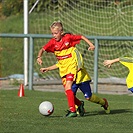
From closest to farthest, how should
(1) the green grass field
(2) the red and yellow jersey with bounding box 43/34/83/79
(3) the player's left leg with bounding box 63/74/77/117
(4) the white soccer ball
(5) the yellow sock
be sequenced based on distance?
(1) the green grass field → (4) the white soccer ball → (3) the player's left leg with bounding box 63/74/77/117 → (2) the red and yellow jersey with bounding box 43/34/83/79 → (5) the yellow sock

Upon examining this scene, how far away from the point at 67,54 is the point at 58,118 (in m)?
1.16

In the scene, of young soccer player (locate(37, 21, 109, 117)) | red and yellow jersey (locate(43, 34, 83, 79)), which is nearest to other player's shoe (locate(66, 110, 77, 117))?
young soccer player (locate(37, 21, 109, 117))

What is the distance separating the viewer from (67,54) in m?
10.2

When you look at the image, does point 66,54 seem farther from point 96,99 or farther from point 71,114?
point 71,114

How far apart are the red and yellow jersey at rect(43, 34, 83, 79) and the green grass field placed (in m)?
0.74

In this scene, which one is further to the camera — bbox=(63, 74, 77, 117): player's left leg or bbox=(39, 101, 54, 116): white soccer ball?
bbox=(63, 74, 77, 117): player's left leg

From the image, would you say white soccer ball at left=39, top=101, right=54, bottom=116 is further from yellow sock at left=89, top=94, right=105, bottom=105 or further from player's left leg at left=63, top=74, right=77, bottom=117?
yellow sock at left=89, top=94, right=105, bottom=105

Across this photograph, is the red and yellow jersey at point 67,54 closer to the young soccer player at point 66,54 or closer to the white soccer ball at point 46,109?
the young soccer player at point 66,54

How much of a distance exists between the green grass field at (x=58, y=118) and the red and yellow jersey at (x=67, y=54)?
0.74 meters

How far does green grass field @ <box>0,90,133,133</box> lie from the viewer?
27.4ft

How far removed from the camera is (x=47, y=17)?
18.0 metres

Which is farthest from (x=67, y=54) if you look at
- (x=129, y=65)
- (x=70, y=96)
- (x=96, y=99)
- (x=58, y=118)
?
(x=58, y=118)

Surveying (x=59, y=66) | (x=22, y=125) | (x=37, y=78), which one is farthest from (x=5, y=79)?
(x=22, y=125)

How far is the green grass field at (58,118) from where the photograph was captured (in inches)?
329
